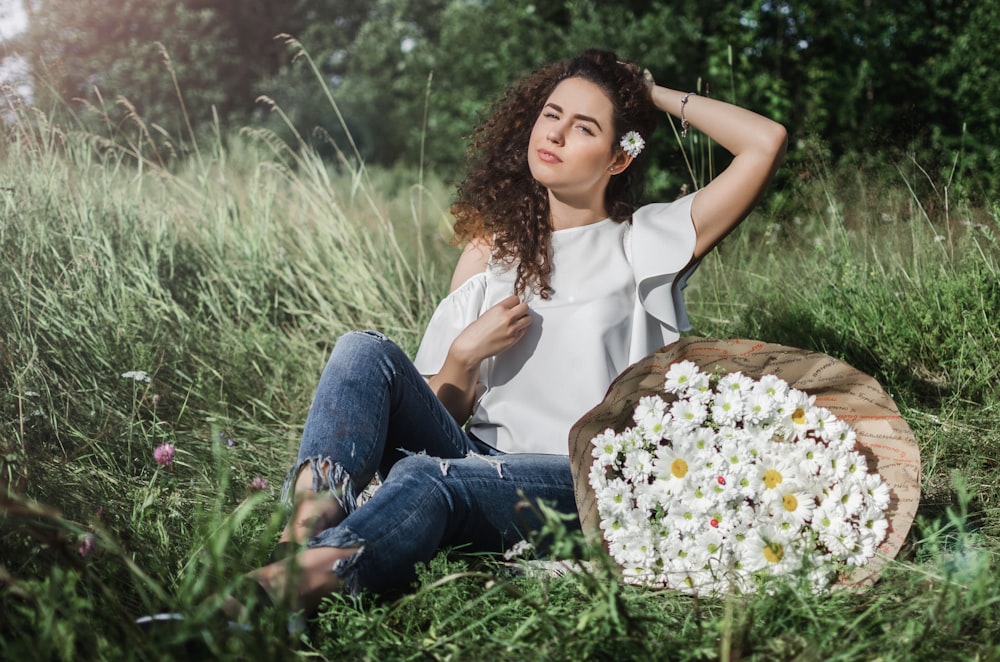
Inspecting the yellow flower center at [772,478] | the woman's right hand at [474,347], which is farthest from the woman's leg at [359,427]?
the yellow flower center at [772,478]

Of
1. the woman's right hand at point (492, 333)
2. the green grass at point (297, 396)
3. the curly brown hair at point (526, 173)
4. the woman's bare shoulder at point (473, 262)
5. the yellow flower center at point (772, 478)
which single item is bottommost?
the green grass at point (297, 396)

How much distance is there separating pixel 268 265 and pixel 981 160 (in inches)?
145

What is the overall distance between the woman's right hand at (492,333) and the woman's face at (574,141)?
1.20 feet

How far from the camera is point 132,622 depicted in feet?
4.13

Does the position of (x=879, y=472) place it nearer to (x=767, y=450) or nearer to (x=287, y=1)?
(x=767, y=450)

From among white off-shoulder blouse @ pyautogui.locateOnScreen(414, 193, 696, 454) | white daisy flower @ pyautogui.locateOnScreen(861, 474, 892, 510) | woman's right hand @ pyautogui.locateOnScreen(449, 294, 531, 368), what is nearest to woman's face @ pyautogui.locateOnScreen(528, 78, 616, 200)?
white off-shoulder blouse @ pyautogui.locateOnScreen(414, 193, 696, 454)

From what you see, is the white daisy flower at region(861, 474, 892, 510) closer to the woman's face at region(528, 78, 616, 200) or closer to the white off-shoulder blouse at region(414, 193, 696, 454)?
the white off-shoulder blouse at region(414, 193, 696, 454)

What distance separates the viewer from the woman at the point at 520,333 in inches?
69.8

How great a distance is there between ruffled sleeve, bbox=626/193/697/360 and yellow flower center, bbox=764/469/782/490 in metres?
0.65

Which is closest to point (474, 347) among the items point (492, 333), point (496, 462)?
point (492, 333)

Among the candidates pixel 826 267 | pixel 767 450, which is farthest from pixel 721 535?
pixel 826 267

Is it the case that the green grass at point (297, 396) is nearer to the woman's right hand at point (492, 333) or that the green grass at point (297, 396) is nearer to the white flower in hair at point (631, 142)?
the woman's right hand at point (492, 333)

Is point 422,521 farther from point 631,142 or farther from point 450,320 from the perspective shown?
point 631,142

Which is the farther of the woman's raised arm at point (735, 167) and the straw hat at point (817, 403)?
the woman's raised arm at point (735, 167)
